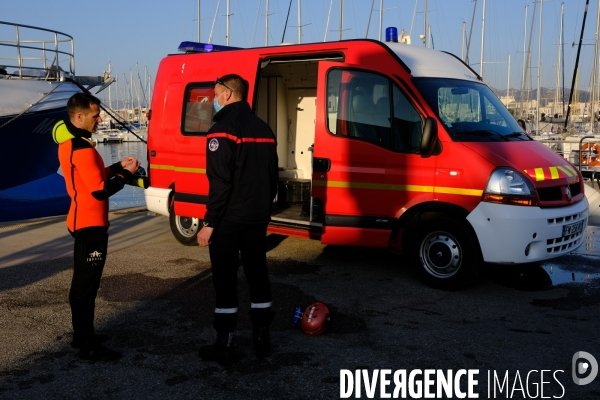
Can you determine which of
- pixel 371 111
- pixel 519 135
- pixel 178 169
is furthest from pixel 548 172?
pixel 178 169

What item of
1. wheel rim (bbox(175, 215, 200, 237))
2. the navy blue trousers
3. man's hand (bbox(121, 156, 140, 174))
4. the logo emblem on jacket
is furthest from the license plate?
wheel rim (bbox(175, 215, 200, 237))

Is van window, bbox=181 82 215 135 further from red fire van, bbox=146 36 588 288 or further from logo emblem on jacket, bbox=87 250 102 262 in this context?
logo emblem on jacket, bbox=87 250 102 262

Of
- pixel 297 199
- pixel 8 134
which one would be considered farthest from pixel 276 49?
pixel 8 134

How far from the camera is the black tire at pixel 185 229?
8.88 meters

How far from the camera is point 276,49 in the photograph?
7.85 metres

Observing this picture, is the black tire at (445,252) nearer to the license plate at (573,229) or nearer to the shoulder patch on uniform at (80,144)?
the license plate at (573,229)

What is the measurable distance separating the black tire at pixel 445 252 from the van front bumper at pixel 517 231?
0.42 ft

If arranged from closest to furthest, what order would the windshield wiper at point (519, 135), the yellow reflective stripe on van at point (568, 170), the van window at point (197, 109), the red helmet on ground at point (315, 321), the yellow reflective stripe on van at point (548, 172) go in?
1. the red helmet on ground at point (315, 321)
2. the yellow reflective stripe on van at point (548, 172)
3. the yellow reflective stripe on van at point (568, 170)
4. the windshield wiper at point (519, 135)
5. the van window at point (197, 109)

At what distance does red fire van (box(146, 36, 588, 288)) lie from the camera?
245 inches

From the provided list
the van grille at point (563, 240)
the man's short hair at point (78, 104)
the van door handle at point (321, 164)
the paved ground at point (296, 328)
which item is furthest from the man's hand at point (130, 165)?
the van grille at point (563, 240)

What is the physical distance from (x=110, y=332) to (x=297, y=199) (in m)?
4.34

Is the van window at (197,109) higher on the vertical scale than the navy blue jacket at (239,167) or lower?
higher

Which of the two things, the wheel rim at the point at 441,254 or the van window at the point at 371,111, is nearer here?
the wheel rim at the point at 441,254

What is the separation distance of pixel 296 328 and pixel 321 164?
2.35 meters
